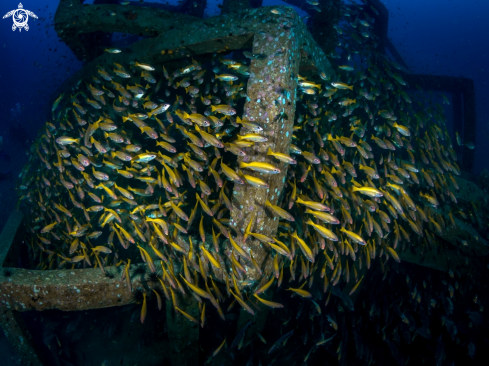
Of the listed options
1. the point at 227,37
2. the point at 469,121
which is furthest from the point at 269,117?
the point at 469,121

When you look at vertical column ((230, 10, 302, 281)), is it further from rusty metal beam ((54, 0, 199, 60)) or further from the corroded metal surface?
rusty metal beam ((54, 0, 199, 60))

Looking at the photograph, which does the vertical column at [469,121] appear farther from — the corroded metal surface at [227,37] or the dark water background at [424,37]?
the dark water background at [424,37]

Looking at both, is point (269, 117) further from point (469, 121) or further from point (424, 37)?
point (424, 37)

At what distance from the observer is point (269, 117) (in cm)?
344

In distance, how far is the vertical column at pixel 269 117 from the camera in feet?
11.3

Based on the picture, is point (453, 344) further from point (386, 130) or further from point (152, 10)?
point (152, 10)

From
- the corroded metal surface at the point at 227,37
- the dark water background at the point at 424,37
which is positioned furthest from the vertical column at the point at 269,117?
the dark water background at the point at 424,37

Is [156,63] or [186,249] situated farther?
[156,63]

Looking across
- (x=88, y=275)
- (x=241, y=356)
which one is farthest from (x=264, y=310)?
(x=88, y=275)

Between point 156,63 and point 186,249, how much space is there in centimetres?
476

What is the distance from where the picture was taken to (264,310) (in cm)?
440

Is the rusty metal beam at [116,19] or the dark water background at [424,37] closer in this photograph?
the rusty metal beam at [116,19]

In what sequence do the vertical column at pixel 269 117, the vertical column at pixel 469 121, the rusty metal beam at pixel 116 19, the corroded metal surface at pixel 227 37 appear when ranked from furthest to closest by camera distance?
the vertical column at pixel 469 121
the rusty metal beam at pixel 116 19
the corroded metal surface at pixel 227 37
the vertical column at pixel 269 117

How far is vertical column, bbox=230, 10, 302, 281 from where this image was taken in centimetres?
345
